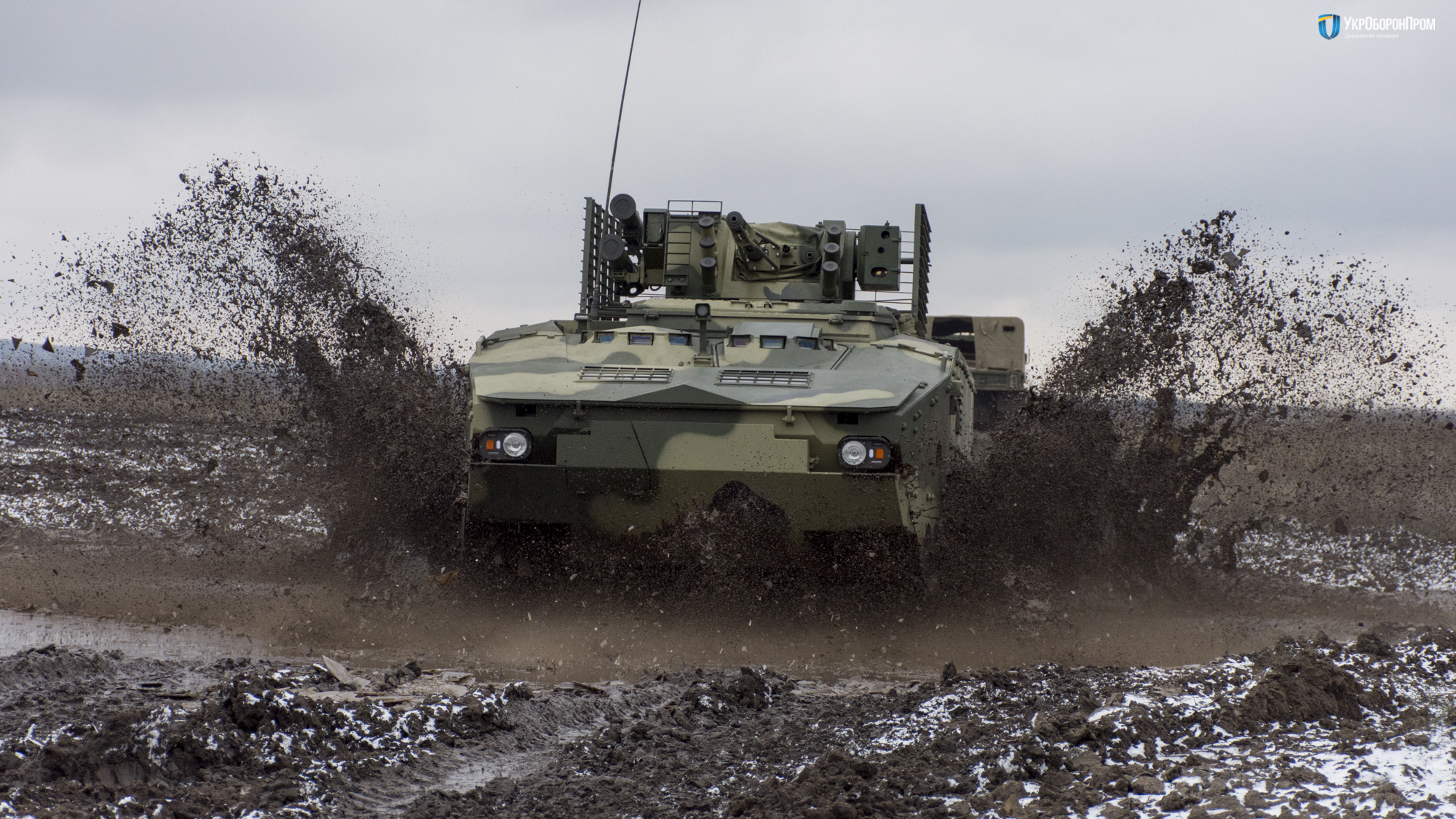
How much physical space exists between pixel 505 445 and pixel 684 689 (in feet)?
5.51

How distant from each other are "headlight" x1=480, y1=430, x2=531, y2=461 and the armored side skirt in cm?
6

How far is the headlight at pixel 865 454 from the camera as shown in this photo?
6332mm

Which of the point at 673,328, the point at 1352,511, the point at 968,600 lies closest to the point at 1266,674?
the point at 968,600

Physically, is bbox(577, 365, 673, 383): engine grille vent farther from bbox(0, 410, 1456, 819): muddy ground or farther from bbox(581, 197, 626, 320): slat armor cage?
bbox(581, 197, 626, 320): slat armor cage

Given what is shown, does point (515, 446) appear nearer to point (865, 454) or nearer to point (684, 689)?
point (684, 689)

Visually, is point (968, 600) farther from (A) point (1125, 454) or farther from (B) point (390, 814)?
(B) point (390, 814)

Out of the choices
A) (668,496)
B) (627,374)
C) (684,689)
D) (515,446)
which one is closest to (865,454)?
(668,496)

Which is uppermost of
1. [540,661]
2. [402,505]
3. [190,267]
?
[190,267]

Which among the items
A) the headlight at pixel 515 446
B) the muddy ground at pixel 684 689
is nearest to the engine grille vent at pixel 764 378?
the headlight at pixel 515 446

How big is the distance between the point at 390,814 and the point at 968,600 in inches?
181

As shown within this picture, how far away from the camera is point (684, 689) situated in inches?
221

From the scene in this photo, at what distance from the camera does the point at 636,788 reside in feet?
13.1

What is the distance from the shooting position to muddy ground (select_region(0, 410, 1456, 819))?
12.3ft

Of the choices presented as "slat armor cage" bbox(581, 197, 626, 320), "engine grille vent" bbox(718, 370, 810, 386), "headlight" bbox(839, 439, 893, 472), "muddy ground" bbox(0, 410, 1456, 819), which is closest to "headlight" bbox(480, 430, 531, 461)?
"muddy ground" bbox(0, 410, 1456, 819)
